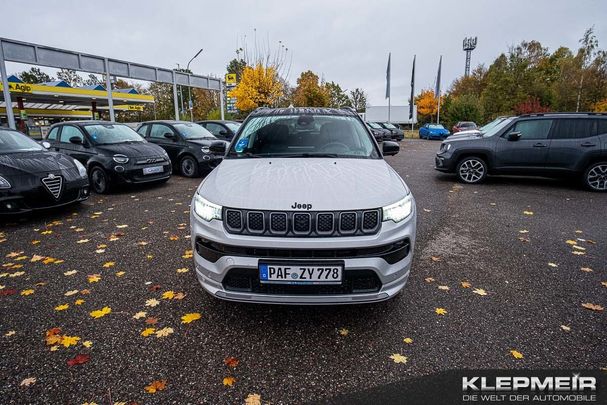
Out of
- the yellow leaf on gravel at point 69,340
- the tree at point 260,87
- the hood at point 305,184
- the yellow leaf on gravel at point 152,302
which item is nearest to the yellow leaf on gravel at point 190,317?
the yellow leaf on gravel at point 152,302

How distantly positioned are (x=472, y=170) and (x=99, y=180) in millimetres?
9331

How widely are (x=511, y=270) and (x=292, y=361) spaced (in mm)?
2849

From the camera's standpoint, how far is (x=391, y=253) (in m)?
2.47

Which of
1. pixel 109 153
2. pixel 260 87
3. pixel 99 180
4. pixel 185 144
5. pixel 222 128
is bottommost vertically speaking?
pixel 99 180

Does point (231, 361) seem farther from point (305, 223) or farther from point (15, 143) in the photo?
point (15, 143)

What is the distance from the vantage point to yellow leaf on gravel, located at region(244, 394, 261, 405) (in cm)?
206

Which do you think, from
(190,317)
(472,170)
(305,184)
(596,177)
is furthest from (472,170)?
(190,317)

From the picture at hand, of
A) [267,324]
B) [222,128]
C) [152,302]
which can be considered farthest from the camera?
[222,128]

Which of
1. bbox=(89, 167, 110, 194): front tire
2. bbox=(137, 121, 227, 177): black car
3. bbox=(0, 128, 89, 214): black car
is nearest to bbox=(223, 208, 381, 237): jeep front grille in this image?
bbox=(0, 128, 89, 214): black car

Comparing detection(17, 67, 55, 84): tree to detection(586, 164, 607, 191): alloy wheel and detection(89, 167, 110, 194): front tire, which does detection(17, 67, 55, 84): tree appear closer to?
detection(89, 167, 110, 194): front tire

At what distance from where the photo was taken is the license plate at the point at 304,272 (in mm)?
2338

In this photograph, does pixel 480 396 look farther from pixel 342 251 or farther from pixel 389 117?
pixel 389 117

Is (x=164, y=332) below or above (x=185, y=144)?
below

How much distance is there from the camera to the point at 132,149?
8.22 meters
